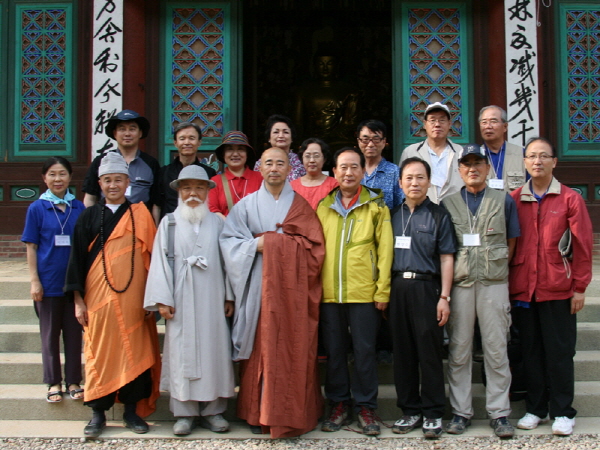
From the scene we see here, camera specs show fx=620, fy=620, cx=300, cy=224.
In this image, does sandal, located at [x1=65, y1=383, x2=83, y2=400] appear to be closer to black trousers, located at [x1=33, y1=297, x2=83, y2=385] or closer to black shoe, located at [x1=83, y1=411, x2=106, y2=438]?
black trousers, located at [x1=33, y1=297, x2=83, y2=385]

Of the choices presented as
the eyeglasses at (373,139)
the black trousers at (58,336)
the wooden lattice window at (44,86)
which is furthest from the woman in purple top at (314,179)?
the wooden lattice window at (44,86)

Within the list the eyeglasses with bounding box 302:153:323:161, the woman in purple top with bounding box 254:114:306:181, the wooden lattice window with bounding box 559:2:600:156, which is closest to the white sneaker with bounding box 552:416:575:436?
the eyeglasses with bounding box 302:153:323:161

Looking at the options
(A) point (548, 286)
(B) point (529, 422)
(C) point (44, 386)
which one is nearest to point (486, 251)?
(A) point (548, 286)

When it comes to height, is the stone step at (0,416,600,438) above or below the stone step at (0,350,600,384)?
below

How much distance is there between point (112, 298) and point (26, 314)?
166 centimetres

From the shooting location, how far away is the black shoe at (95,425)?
12.4 feet

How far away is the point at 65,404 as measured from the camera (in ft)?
13.5

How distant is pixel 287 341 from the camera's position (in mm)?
3754

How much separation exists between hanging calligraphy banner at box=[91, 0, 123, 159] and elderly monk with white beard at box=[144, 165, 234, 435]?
2767 mm

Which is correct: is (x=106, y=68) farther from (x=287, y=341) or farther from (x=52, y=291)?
(x=287, y=341)

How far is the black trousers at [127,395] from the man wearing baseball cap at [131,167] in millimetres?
1383

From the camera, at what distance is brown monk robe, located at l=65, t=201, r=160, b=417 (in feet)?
12.3

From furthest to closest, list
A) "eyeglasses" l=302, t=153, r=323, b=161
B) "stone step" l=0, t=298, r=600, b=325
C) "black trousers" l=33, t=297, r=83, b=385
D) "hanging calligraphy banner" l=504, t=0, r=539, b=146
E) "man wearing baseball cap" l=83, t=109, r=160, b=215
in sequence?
"hanging calligraphy banner" l=504, t=0, r=539, b=146
"stone step" l=0, t=298, r=600, b=325
"man wearing baseball cap" l=83, t=109, r=160, b=215
"eyeglasses" l=302, t=153, r=323, b=161
"black trousers" l=33, t=297, r=83, b=385

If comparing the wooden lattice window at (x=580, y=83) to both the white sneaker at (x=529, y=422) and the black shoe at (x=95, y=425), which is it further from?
the black shoe at (x=95, y=425)
